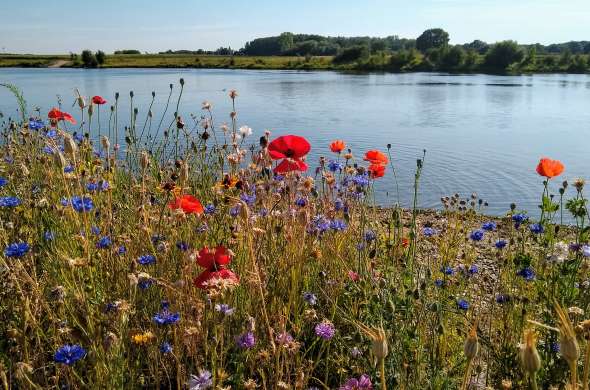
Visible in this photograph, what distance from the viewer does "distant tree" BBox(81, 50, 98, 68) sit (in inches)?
2131

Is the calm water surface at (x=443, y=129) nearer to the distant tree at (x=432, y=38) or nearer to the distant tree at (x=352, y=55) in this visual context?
the distant tree at (x=352, y=55)

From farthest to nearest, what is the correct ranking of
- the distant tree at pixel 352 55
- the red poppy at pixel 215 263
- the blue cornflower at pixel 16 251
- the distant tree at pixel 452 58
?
the distant tree at pixel 352 55, the distant tree at pixel 452 58, the blue cornflower at pixel 16 251, the red poppy at pixel 215 263

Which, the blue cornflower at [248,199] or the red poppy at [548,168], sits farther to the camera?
the blue cornflower at [248,199]

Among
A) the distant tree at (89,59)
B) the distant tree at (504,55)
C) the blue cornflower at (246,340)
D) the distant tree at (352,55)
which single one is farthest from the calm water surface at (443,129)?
the distant tree at (352,55)

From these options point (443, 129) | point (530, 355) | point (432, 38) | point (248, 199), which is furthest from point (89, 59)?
point (432, 38)

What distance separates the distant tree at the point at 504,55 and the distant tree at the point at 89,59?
3887cm

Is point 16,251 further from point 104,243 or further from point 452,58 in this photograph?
point 452,58

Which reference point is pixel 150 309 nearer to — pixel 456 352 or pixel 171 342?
pixel 171 342

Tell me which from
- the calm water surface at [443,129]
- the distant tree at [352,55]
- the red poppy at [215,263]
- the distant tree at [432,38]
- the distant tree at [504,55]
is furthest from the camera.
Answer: the distant tree at [432,38]

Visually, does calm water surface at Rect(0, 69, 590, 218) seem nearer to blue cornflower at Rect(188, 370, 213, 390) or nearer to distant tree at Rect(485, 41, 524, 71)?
blue cornflower at Rect(188, 370, 213, 390)

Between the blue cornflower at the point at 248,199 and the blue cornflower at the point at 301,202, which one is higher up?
the blue cornflower at the point at 248,199

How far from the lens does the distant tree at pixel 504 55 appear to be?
5144 cm

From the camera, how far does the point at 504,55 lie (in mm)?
52281

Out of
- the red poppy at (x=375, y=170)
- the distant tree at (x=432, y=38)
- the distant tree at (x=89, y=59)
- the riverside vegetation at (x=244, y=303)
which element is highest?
the distant tree at (x=432, y=38)
